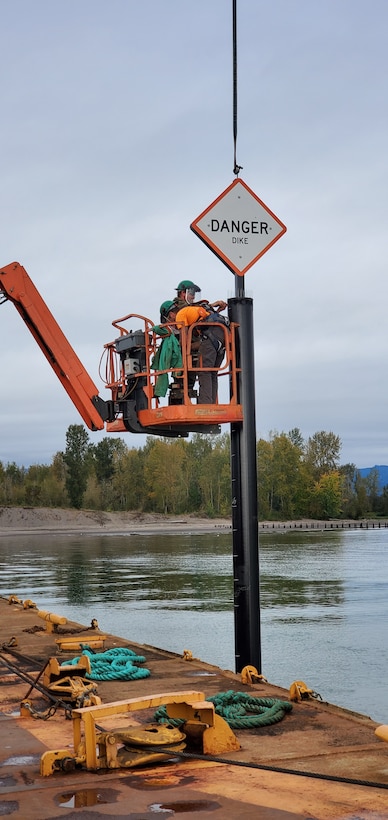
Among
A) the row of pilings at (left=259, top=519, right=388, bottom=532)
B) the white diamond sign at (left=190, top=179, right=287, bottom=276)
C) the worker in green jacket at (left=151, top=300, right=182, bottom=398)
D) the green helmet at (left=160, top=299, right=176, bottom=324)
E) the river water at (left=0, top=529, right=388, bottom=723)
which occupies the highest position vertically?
the white diamond sign at (left=190, top=179, right=287, bottom=276)

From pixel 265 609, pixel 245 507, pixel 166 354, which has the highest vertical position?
pixel 166 354

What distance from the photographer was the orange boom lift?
9.98 metres

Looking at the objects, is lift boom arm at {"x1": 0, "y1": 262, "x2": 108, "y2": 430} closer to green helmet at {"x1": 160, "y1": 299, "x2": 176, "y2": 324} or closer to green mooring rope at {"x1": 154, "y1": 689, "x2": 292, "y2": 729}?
green helmet at {"x1": 160, "y1": 299, "x2": 176, "y2": 324}

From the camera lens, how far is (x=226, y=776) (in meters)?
5.48

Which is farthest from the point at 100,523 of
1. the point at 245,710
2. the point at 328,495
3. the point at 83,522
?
the point at 245,710

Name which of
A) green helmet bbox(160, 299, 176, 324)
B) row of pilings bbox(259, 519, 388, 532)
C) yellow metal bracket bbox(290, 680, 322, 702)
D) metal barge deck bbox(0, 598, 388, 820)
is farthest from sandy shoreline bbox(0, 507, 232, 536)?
metal barge deck bbox(0, 598, 388, 820)

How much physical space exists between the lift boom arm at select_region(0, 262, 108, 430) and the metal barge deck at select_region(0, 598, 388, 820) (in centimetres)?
419

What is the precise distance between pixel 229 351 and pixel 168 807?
5.86 meters

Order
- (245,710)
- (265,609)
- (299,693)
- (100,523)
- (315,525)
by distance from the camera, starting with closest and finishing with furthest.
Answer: (245,710) → (299,693) → (265,609) → (100,523) → (315,525)

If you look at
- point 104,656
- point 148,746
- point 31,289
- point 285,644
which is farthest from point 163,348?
point 285,644

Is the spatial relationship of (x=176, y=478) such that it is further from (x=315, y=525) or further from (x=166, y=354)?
(x=166, y=354)

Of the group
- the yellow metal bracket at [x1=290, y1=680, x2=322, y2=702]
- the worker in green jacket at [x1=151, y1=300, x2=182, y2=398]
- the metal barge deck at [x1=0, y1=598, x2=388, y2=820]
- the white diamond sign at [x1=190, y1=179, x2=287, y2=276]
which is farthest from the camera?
the worker in green jacket at [x1=151, y1=300, x2=182, y2=398]

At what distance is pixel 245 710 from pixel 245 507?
305cm

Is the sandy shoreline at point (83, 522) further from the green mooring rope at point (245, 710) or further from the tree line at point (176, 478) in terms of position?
the green mooring rope at point (245, 710)
